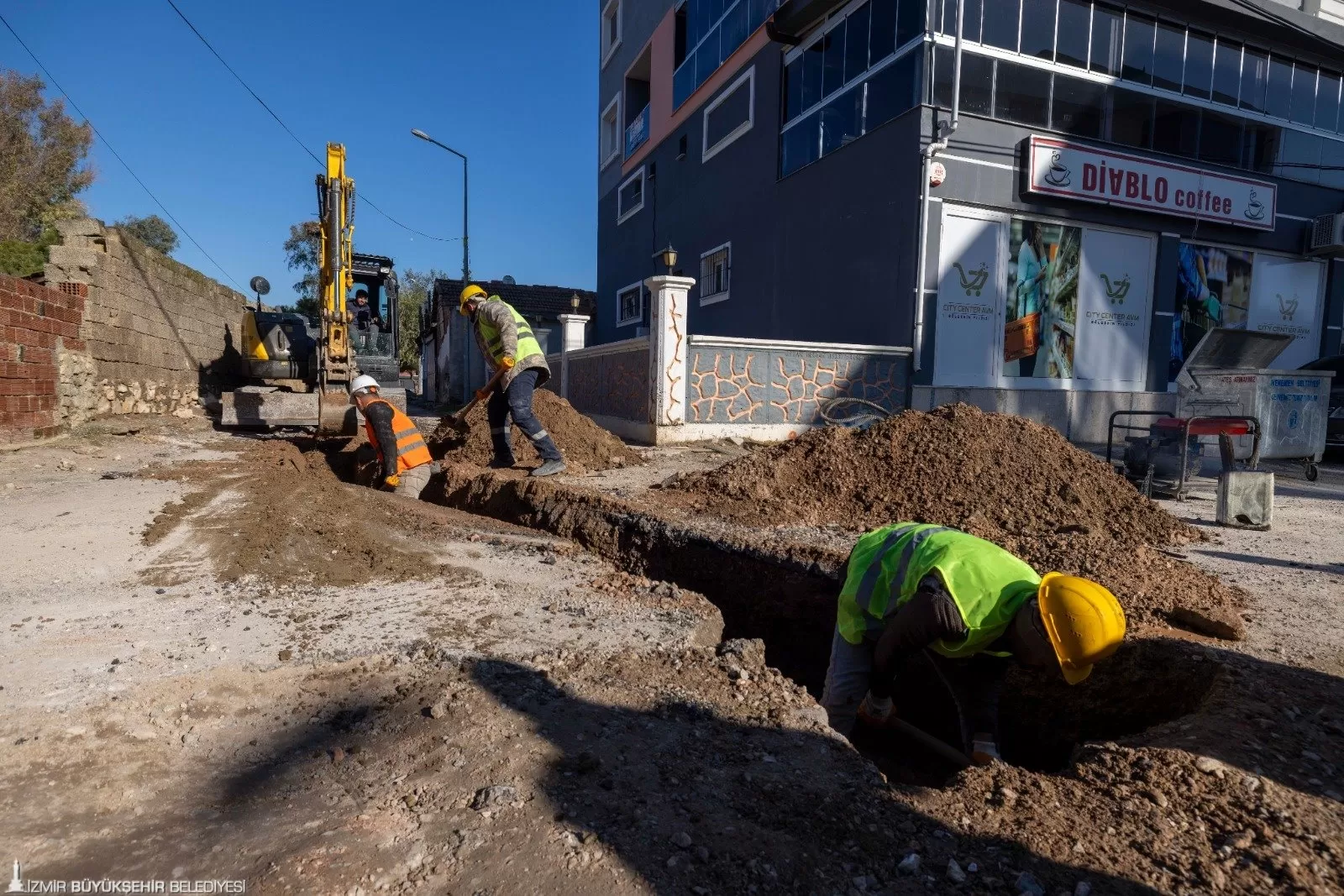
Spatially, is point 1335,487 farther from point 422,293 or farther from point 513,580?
point 422,293

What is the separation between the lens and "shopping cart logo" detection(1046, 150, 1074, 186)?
11.8 m

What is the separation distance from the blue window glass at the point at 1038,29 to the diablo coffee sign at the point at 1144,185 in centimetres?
138

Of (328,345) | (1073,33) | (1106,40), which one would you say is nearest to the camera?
(328,345)

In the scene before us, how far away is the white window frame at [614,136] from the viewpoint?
22922 millimetres

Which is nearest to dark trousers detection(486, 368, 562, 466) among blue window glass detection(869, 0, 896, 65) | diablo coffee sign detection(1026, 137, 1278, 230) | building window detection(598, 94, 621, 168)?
blue window glass detection(869, 0, 896, 65)

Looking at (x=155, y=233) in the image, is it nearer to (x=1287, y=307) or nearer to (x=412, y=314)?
(x=412, y=314)

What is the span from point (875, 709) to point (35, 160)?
29.6m

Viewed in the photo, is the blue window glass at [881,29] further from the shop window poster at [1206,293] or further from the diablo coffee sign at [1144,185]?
the shop window poster at [1206,293]

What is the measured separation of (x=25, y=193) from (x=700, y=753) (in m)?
28.3

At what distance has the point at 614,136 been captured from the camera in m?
23.9

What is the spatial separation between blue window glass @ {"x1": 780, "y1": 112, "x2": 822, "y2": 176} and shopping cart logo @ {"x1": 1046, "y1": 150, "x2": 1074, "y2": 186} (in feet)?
12.6

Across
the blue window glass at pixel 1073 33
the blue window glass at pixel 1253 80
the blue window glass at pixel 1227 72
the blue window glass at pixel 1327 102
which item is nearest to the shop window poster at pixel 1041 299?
the blue window glass at pixel 1073 33

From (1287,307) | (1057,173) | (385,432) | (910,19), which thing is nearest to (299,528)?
(385,432)

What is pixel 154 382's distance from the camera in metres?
12.4
